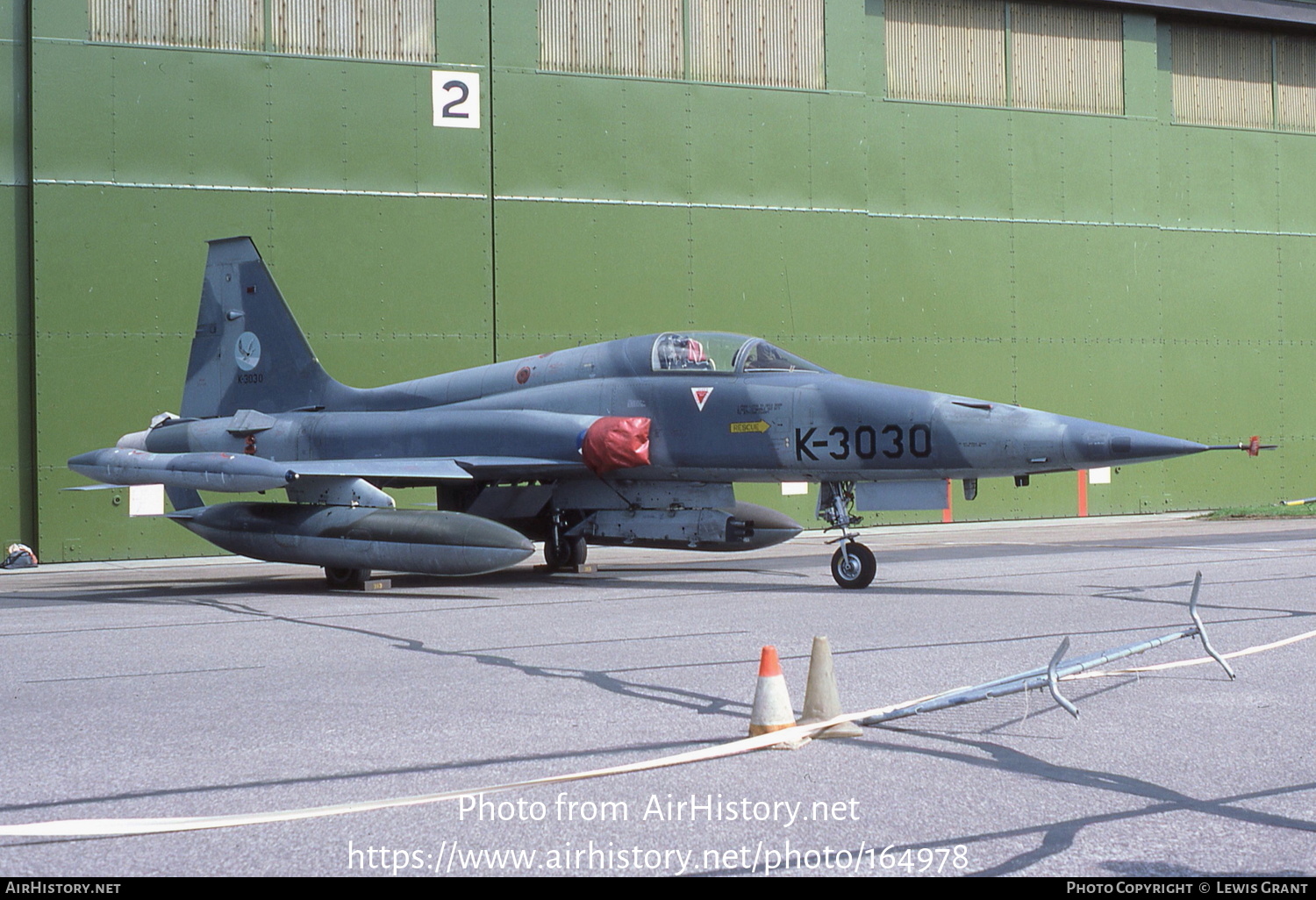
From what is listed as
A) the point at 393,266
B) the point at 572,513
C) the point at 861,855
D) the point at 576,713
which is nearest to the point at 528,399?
the point at 572,513

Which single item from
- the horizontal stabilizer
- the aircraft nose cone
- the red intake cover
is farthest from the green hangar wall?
the aircraft nose cone

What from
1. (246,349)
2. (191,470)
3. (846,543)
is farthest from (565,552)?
(246,349)

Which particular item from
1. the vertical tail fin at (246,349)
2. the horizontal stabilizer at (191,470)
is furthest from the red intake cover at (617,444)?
the vertical tail fin at (246,349)

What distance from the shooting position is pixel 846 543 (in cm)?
1274

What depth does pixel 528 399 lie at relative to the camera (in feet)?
50.0

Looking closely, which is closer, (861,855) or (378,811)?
(861,855)

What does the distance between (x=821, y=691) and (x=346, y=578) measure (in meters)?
9.12

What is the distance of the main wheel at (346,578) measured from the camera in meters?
13.9

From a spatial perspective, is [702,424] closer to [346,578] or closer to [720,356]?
[720,356]

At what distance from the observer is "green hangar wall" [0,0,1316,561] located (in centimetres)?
2056

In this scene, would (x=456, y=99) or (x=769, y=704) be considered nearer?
(x=769, y=704)

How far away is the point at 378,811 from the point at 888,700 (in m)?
2.87
